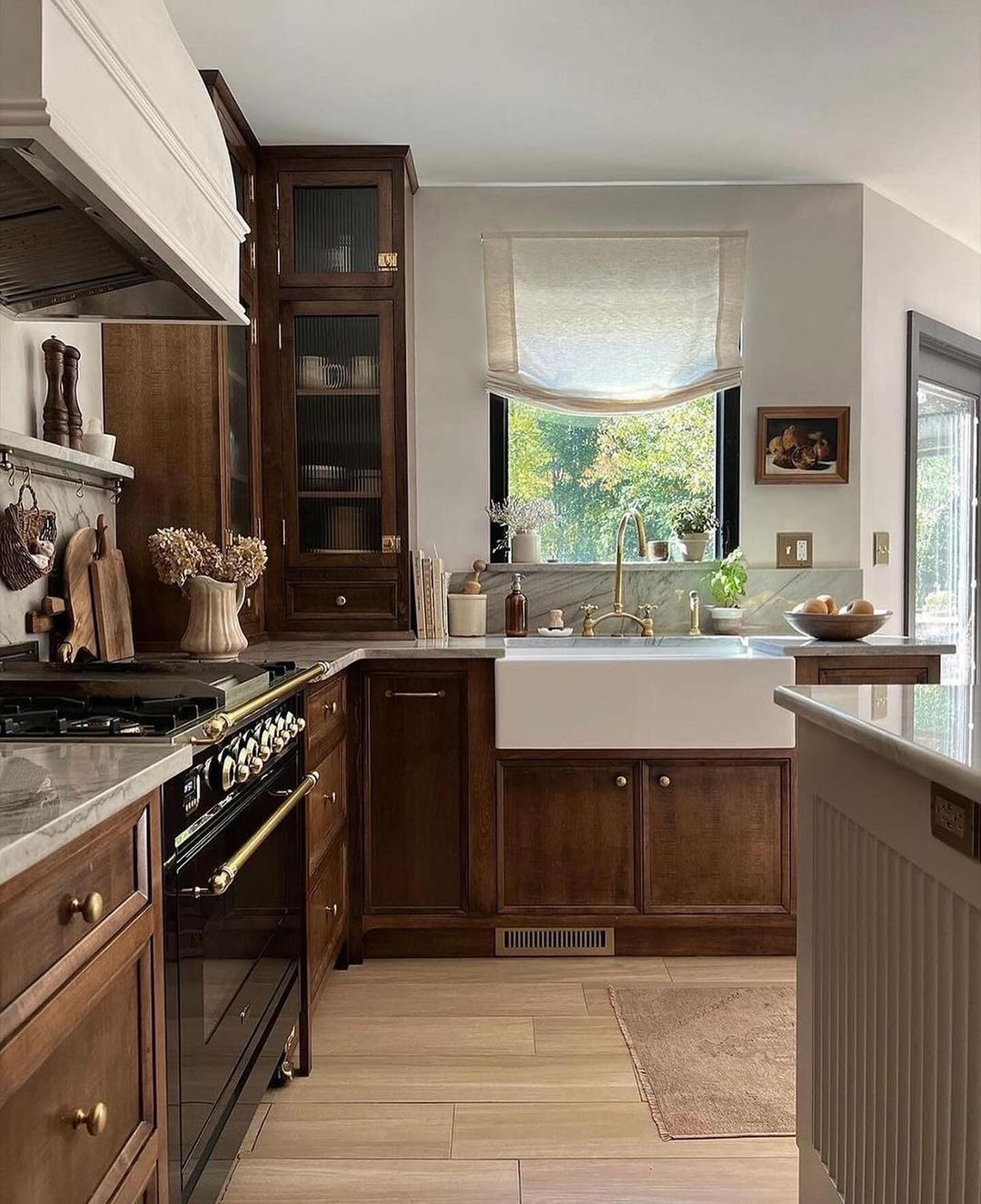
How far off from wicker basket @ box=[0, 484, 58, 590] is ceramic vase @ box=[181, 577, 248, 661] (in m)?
0.37

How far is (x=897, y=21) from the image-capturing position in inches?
104

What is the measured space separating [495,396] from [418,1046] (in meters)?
2.29

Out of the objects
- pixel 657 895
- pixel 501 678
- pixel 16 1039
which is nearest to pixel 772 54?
pixel 501 678

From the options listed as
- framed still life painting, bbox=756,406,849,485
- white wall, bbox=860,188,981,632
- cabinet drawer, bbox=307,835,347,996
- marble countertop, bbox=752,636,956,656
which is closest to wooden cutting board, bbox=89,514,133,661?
cabinet drawer, bbox=307,835,347,996

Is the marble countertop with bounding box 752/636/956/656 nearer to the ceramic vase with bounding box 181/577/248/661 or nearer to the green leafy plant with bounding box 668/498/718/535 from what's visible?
the green leafy plant with bounding box 668/498/718/535

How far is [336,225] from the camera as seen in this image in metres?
3.44

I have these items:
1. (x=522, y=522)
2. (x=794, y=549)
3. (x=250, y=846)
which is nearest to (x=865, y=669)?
(x=794, y=549)

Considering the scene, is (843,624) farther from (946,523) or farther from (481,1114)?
(481,1114)

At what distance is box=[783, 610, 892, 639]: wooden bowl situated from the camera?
3.27 m

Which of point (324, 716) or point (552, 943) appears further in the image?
point (552, 943)

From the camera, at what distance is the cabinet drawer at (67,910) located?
0.96 meters

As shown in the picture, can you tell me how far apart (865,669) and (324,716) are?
164 cm

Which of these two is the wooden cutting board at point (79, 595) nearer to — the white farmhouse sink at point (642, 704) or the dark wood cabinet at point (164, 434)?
the dark wood cabinet at point (164, 434)

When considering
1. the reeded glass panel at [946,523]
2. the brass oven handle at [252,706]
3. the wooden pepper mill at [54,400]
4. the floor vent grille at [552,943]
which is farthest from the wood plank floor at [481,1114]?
the reeded glass panel at [946,523]
